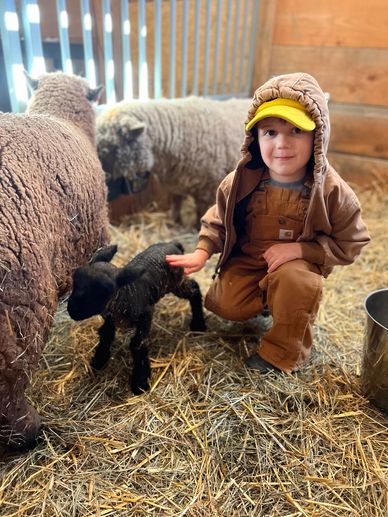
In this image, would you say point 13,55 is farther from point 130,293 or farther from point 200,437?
point 200,437

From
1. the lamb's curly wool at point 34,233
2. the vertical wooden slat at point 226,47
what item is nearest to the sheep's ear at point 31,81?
the lamb's curly wool at point 34,233

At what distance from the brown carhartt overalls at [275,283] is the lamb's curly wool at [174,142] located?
4.62 ft

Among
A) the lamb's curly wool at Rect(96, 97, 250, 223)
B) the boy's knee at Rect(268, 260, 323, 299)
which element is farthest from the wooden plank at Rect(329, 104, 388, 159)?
the boy's knee at Rect(268, 260, 323, 299)

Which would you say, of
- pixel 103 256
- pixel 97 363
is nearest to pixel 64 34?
pixel 103 256

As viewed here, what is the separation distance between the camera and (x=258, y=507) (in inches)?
55.7

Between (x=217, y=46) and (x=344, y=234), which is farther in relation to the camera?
(x=217, y=46)

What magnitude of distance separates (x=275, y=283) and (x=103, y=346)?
0.84m

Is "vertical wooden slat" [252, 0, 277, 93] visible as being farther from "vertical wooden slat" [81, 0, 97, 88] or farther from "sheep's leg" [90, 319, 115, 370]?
"sheep's leg" [90, 319, 115, 370]

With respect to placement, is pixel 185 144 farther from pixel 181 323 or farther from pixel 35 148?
pixel 35 148

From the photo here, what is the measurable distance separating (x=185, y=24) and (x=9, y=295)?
10.1 feet

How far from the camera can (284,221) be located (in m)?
1.96

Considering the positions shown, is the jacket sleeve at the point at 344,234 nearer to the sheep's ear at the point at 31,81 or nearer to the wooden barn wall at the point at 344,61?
the sheep's ear at the point at 31,81

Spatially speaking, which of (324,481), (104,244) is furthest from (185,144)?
(324,481)

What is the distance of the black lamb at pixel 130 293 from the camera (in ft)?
5.11
